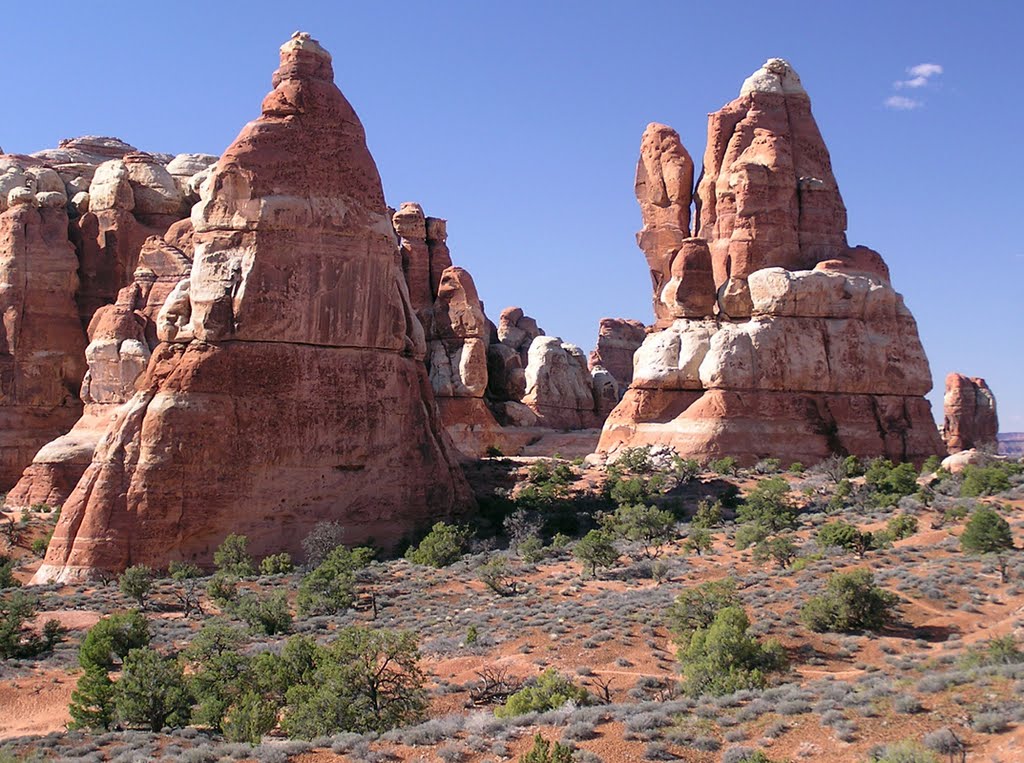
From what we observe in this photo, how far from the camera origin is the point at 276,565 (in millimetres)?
31219

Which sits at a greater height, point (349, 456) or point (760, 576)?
point (349, 456)

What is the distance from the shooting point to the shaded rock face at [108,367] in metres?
45.4

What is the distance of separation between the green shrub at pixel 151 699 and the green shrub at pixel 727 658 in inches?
337

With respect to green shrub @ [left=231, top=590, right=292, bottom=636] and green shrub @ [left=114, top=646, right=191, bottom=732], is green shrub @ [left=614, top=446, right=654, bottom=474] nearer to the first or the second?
green shrub @ [left=231, top=590, right=292, bottom=636]

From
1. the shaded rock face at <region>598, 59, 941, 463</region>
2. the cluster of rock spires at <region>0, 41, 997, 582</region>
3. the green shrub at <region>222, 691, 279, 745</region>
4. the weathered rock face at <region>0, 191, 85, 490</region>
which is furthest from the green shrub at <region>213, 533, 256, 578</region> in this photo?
the weathered rock face at <region>0, 191, 85, 490</region>

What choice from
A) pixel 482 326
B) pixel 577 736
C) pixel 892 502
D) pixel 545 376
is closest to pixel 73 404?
pixel 482 326

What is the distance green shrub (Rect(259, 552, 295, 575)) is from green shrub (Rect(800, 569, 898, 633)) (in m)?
15.4

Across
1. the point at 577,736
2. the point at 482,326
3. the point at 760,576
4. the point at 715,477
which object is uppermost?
the point at 482,326

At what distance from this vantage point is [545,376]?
59812 mm

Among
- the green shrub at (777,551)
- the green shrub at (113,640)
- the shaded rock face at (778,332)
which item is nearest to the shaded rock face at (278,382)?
the green shrub at (113,640)

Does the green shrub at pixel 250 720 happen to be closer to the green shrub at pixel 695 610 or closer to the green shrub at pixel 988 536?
the green shrub at pixel 695 610

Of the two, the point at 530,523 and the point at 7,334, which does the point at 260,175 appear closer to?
the point at 530,523

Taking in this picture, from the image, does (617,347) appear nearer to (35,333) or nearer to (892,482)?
(35,333)

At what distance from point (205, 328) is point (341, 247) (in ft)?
15.8
